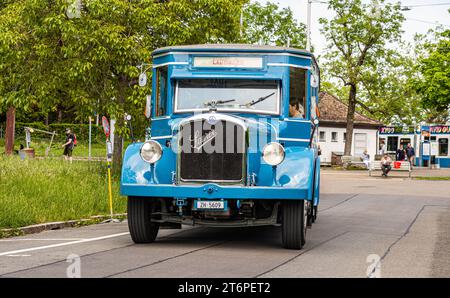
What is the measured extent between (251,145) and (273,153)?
384 mm

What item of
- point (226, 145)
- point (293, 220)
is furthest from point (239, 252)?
point (226, 145)

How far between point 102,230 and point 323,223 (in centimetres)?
448

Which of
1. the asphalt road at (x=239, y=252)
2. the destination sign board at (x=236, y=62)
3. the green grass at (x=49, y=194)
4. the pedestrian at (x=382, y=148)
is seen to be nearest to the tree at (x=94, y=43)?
the green grass at (x=49, y=194)

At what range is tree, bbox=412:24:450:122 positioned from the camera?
153 feet

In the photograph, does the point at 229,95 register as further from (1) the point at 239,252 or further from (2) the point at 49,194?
(2) the point at 49,194

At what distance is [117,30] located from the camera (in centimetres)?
2206

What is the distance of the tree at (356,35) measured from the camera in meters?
56.7

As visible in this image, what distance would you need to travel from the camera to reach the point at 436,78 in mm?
46625

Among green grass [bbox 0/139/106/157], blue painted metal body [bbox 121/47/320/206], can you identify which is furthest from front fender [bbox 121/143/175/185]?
green grass [bbox 0/139/106/157]

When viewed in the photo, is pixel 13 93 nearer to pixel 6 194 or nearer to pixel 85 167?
pixel 85 167

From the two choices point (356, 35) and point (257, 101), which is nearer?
point (257, 101)

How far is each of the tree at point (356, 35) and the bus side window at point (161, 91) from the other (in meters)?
44.7

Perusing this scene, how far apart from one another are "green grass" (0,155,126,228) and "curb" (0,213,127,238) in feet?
0.71

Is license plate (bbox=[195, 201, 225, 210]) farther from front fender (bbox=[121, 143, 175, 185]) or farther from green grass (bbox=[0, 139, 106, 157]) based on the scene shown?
green grass (bbox=[0, 139, 106, 157])
